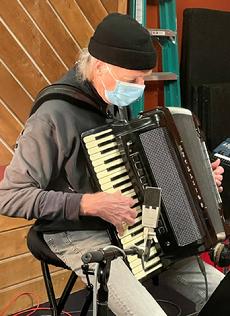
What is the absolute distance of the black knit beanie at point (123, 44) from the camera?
1.54 metres

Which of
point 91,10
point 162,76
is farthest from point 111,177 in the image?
point 162,76

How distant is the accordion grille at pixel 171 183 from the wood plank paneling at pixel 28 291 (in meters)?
0.98

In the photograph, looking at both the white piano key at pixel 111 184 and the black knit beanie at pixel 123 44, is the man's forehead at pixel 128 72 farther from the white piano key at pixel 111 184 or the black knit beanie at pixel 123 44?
the white piano key at pixel 111 184

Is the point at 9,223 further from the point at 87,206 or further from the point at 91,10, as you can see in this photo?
the point at 91,10

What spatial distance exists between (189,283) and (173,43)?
1.56 meters

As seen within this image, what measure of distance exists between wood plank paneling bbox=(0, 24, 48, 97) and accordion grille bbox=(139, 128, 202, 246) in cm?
98

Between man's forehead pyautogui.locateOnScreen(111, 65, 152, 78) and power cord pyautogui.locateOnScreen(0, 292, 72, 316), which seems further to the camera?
power cord pyautogui.locateOnScreen(0, 292, 72, 316)

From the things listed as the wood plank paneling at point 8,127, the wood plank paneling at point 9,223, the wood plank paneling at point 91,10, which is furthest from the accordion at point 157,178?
the wood plank paneling at point 91,10

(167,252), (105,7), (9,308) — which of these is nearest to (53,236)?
(167,252)

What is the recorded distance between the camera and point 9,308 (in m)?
2.23

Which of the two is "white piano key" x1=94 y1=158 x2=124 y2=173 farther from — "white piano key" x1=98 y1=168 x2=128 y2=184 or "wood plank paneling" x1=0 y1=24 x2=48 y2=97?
"wood plank paneling" x1=0 y1=24 x2=48 y2=97

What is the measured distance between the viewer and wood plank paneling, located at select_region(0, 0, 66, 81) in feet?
7.23

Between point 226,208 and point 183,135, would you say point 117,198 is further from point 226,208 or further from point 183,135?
point 226,208

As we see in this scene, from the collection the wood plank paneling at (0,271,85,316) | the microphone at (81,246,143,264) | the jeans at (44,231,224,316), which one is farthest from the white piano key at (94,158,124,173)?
the wood plank paneling at (0,271,85,316)
